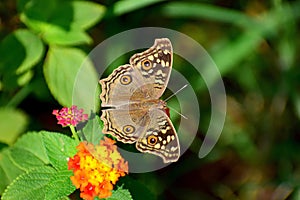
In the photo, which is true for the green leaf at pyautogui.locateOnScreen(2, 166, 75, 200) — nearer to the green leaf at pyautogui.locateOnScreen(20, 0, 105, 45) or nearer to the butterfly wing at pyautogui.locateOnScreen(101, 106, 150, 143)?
the butterfly wing at pyautogui.locateOnScreen(101, 106, 150, 143)

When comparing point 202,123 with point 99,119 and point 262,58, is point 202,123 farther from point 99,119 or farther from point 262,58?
point 99,119

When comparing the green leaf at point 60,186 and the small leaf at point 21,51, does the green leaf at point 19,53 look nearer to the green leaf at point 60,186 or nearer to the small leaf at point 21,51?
the small leaf at point 21,51

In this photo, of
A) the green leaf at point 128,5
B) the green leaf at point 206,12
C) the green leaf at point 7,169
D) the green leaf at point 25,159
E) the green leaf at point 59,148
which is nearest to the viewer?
the green leaf at point 59,148

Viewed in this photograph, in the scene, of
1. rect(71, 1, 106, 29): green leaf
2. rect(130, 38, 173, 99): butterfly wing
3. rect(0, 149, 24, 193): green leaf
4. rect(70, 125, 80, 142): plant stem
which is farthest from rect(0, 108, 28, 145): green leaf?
rect(130, 38, 173, 99): butterfly wing

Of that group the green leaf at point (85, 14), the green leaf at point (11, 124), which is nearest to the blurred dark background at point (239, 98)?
the green leaf at point (11, 124)

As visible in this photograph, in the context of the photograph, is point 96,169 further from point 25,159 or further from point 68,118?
point 25,159

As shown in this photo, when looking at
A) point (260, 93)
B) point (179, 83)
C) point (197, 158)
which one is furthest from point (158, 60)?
point (260, 93)
